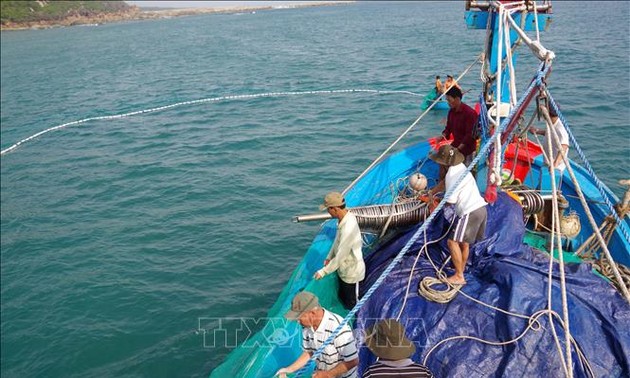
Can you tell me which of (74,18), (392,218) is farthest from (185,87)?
(74,18)

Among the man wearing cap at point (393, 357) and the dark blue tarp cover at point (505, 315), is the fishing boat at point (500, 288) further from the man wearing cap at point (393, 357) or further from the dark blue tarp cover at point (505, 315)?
the man wearing cap at point (393, 357)

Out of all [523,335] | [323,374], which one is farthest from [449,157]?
[323,374]

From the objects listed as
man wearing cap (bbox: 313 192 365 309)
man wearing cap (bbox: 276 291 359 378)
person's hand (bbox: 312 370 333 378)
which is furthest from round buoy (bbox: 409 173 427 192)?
person's hand (bbox: 312 370 333 378)

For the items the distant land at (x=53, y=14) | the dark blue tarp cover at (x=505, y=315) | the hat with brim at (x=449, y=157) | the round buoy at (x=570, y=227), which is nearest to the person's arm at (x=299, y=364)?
the dark blue tarp cover at (x=505, y=315)

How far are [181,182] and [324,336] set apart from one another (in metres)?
10.7

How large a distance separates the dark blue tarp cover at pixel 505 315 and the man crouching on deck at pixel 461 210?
305mm

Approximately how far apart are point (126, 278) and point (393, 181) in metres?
5.78

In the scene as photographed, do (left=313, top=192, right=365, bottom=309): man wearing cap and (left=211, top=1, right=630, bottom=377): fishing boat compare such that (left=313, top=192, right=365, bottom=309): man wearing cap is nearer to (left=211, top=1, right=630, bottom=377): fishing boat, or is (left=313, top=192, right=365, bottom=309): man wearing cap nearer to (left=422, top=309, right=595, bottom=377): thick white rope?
(left=211, top=1, right=630, bottom=377): fishing boat

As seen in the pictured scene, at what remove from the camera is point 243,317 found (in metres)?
7.84

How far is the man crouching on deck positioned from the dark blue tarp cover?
0.30 metres

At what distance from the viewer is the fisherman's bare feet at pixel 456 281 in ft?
15.4

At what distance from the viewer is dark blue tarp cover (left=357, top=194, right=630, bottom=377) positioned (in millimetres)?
3920

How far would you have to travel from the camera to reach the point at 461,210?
4.73 meters

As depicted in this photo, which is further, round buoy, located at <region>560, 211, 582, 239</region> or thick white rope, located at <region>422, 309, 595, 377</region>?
round buoy, located at <region>560, 211, 582, 239</region>
